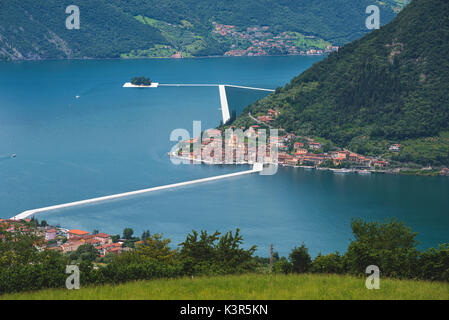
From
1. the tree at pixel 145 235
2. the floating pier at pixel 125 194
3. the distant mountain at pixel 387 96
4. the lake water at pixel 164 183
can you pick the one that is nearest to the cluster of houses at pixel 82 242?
the tree at pixel 145 235

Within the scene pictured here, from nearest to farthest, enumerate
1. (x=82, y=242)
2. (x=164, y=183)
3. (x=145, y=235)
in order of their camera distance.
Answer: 1. (x=82, y=242)
2. (x=145, y=235)
3. (x=164, y=183)

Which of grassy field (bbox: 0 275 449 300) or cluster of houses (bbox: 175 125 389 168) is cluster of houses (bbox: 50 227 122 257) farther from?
cluster of houses (bbox: 175 125 389 168)
